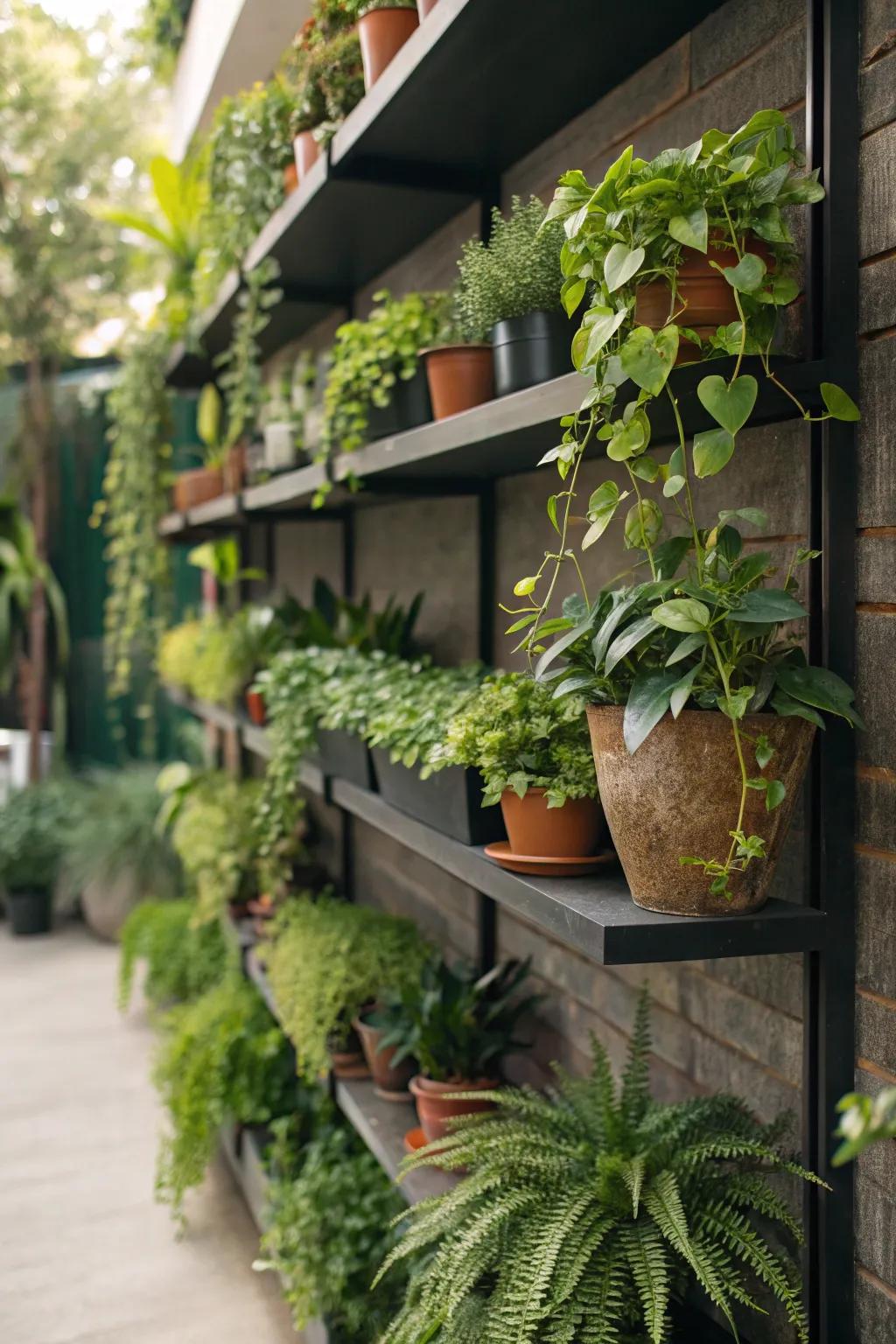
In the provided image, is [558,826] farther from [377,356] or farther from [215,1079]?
[215,1079]

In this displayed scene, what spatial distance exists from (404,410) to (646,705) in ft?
3.16

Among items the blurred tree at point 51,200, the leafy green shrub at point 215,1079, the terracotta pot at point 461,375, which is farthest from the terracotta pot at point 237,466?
the blurred tree at point 51,200

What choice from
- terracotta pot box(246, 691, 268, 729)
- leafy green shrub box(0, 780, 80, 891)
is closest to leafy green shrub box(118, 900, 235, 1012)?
terracotta pot box(246, 691, 268, 729)

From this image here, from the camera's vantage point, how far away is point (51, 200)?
19.2ft

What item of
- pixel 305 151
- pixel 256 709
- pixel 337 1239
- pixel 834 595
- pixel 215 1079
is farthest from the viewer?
pixel 256 709

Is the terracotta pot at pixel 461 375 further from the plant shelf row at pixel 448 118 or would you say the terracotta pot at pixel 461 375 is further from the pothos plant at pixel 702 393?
the pothos plant at pixel 702 393

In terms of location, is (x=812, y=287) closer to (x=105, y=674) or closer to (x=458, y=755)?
(x=458, y=755)

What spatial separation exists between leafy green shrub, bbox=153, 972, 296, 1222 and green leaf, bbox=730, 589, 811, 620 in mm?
2072

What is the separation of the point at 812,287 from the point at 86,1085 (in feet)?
10.9

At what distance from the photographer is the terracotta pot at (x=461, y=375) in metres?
1.68

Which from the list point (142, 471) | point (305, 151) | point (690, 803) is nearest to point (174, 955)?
point (142, 471)

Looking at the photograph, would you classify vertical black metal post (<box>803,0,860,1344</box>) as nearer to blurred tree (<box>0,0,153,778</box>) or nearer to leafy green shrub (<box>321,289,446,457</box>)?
leafy green shrub (<box>321,289,446,457</box>)

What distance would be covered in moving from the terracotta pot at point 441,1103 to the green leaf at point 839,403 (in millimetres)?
1224

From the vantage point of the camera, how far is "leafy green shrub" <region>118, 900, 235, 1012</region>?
12.0ft
